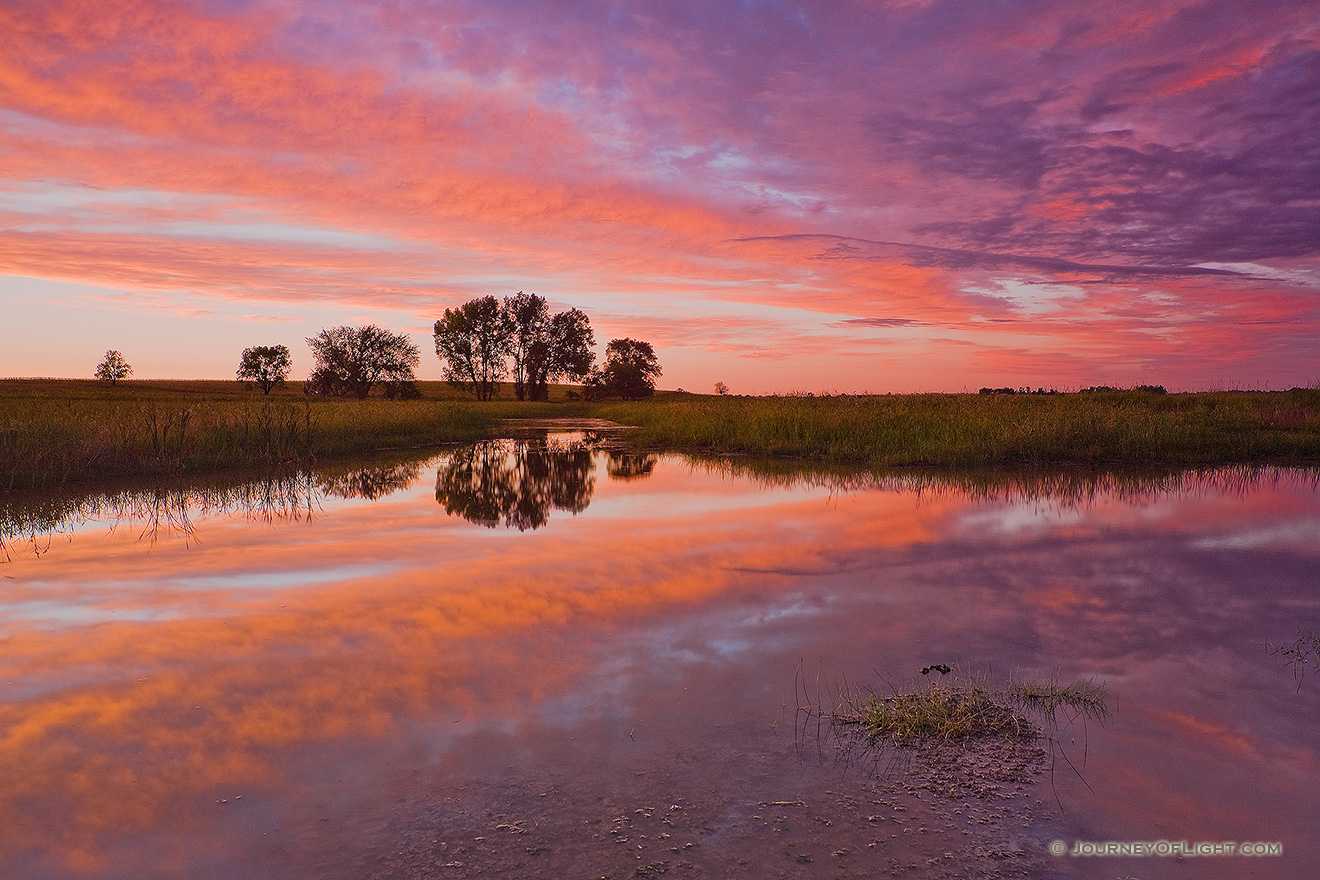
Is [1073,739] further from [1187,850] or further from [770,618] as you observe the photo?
[770,618]

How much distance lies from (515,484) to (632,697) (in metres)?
11.9

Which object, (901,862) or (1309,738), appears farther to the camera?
(1309,738)

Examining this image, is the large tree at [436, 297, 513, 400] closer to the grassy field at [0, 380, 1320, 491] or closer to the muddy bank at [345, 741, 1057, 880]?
the grassy field at [0, 380, 1320, 491]

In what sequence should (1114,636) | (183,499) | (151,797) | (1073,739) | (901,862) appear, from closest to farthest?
(901,862), (151,797), (1073,739), (1114,636), (183,499)

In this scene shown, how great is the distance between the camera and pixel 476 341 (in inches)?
3167

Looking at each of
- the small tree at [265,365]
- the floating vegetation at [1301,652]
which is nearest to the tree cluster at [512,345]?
the small tree at [265,365]

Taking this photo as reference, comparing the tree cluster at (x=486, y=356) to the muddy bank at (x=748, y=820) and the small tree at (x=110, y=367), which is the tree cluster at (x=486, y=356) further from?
the muddy bank at (x=748, y=820)

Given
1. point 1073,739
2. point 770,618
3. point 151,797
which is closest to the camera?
point 151,797

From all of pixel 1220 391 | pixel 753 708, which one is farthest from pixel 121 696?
pixel 1220 391

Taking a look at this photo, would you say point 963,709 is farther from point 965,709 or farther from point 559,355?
point 559,355

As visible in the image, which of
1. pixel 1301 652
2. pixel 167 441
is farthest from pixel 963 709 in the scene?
pixel 167 441

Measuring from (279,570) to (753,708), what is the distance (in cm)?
607

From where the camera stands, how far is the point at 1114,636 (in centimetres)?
577

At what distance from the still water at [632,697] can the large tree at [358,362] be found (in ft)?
254
